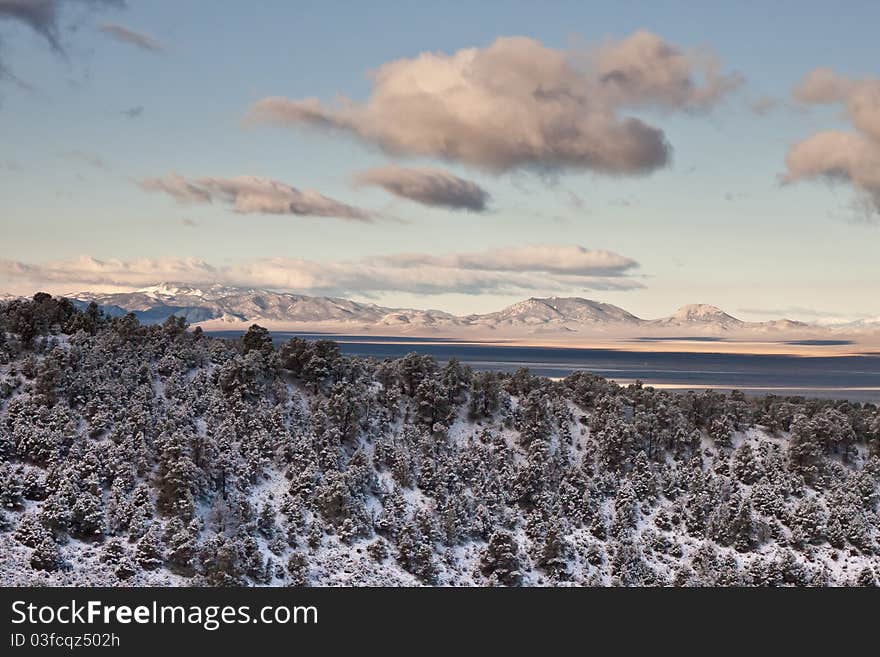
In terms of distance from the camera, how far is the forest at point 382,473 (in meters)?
87.6

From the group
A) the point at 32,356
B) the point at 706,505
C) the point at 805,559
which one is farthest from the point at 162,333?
the point at 805,559

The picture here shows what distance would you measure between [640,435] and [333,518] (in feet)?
182

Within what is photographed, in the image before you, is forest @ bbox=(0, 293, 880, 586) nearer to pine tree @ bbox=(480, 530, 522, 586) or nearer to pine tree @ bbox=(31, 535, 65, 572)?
pine tree @ bbox=(31, 535, 65, 572)

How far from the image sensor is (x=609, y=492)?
4567 inches

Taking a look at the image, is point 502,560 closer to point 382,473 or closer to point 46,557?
point 382,473

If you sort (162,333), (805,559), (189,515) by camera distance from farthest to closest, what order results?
(162,333)
(805,559)
(189,515)

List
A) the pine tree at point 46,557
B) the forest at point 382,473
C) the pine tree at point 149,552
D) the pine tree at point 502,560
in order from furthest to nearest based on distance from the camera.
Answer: the pine tree at point 502,560
the forest at point 382,473
the pine tree at point 149,552
the pine tree at point 46,557

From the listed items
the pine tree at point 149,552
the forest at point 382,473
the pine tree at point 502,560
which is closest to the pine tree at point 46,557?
the forest at point 382,473

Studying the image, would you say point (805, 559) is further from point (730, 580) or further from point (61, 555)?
point (61, 555)

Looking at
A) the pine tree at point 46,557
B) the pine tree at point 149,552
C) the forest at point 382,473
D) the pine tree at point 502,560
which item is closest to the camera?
the pine tree at point 46,557

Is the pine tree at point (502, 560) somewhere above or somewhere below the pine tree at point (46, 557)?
below

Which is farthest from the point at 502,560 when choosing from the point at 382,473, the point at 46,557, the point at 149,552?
the point at 46,557

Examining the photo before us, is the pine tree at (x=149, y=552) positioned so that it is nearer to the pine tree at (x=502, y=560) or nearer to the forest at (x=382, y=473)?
the forest at (x=382, y=473)

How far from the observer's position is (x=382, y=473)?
11344cm
